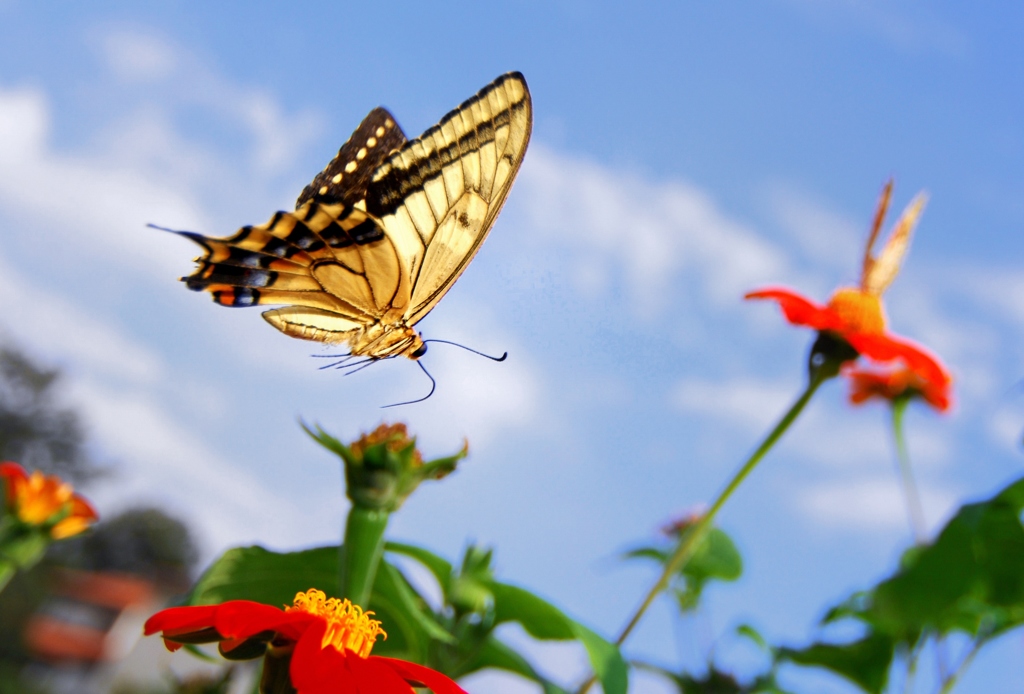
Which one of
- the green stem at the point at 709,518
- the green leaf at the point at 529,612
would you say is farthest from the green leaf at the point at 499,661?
the green stem at the point at 709,518

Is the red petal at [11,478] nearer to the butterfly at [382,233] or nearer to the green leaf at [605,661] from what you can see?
the butterfly at [382,233]

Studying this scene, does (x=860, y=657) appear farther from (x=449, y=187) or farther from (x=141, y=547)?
(x=141, y=547)

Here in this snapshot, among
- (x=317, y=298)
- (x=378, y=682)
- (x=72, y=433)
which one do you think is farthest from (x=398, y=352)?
(x=72, y=433)

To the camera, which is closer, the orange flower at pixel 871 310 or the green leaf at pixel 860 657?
the orange flower at pixel 871 310

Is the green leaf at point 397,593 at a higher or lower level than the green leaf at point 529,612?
lower

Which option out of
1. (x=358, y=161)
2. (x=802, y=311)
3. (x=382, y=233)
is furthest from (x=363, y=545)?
(x=802, y=311)

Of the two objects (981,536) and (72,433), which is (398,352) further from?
(72,433)

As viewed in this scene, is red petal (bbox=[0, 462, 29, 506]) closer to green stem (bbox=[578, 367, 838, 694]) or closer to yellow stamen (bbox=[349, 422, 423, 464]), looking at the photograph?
yellow stamen (bbox=[349, 422, 423, 464])
